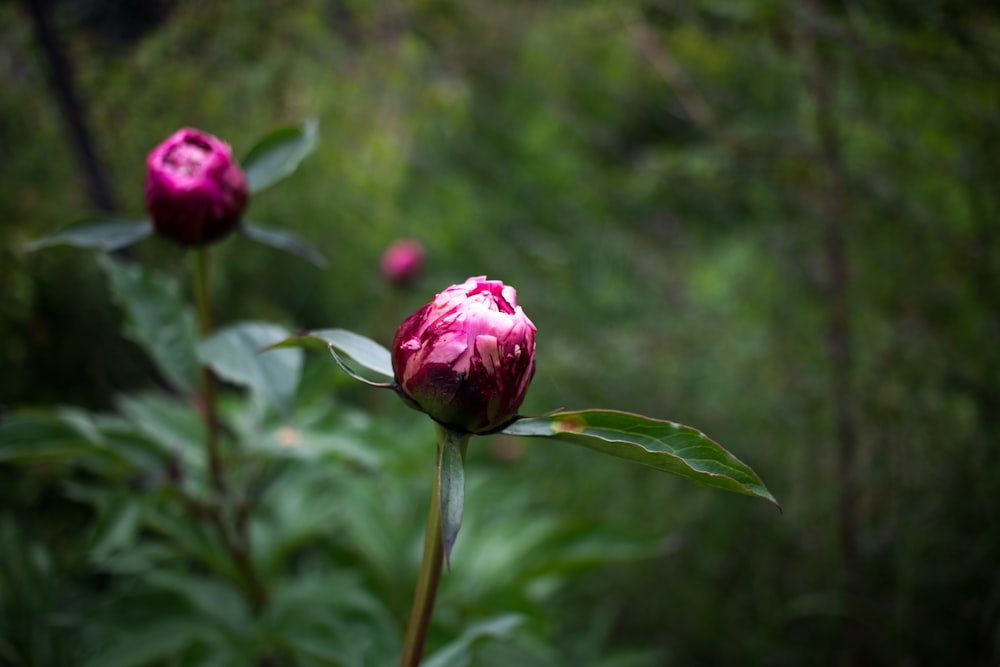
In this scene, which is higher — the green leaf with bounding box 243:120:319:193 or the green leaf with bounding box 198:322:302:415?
the green leaf with bounding box 243:120:319:193

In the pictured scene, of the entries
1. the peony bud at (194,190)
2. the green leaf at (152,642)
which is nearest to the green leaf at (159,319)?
the peony bud at (194,190)

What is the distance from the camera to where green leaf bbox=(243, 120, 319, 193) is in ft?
2.62

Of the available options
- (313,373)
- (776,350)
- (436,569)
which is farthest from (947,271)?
(436,569)

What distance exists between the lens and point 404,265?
62.9 inches

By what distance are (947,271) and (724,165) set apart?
1.73ft

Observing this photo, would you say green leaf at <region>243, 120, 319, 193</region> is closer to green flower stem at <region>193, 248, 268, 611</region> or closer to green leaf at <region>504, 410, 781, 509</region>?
green flower stem at <region>193, 248, 268, 611</region>

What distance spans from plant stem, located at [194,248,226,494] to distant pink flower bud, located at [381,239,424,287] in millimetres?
750

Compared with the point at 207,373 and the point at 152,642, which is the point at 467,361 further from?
the point at 152,642

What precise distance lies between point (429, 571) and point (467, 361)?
0.54 ft

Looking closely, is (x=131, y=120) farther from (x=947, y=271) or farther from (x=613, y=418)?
(x=947, y=271)

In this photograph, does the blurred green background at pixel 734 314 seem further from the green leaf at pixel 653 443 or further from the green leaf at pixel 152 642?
the green leaf at pixel 653 443

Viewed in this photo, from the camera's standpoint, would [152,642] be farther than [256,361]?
Yes

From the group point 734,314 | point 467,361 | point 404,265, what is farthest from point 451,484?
point 734,314

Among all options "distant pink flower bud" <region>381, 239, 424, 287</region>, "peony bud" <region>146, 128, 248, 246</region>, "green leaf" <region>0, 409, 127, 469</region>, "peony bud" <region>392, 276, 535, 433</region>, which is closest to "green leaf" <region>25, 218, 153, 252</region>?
"peony bud" <region>146, 128, 248, 246</region>
